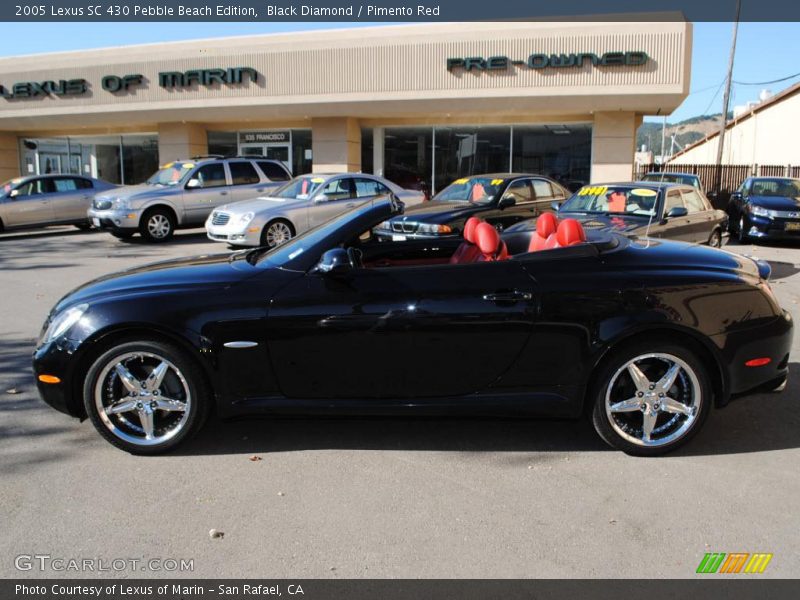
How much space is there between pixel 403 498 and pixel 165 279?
193 centimetres

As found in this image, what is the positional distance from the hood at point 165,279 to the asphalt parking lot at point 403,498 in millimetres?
912

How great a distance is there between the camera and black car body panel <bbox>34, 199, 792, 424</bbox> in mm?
3838

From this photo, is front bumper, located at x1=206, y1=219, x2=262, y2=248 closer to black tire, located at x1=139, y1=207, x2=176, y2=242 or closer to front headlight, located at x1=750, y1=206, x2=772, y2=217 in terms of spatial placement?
black tire, located at x1=139, y1=207, x2=176, y2=242

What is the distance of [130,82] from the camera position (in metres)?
22.2

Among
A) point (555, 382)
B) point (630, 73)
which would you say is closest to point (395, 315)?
point (555, 382)

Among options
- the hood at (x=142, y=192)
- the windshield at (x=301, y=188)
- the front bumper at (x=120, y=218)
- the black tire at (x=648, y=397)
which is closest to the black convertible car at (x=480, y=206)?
the windshield at (x=301, y=188)

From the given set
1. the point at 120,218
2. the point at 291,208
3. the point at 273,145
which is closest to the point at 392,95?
the point at 273,145

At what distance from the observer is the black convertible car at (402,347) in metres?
3.84
